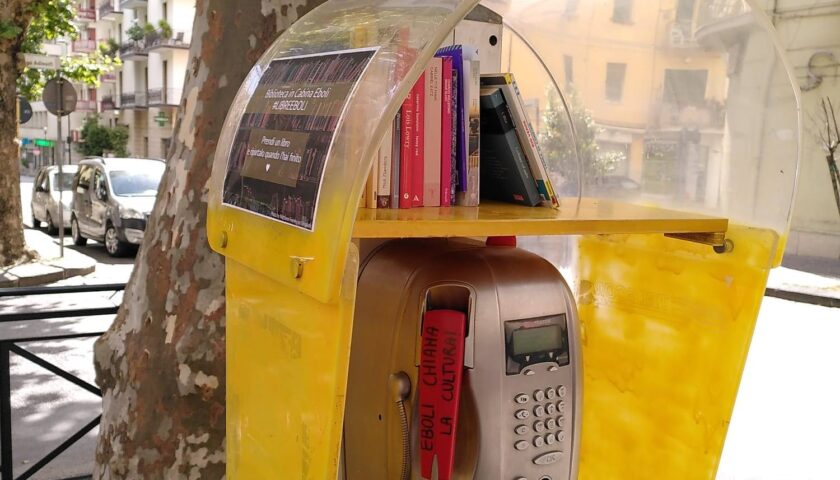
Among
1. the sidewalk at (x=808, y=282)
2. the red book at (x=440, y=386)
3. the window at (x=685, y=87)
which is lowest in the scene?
the sidewalk at (x=808, y=282)

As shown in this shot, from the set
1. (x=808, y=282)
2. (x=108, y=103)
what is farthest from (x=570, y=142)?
(x=108, y=103)

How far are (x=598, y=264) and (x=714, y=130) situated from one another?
486mm

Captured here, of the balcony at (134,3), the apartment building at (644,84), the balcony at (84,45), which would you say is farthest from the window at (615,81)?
the balcony at (84,45)

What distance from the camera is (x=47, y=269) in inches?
428

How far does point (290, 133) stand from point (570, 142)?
1.35 meters

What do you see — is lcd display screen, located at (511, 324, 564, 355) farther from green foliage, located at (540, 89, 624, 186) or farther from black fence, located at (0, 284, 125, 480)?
black fence, located at (0, 284, 125, 480)

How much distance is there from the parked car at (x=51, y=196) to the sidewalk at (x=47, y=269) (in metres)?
3.49

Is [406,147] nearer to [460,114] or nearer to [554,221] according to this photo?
[460,114]

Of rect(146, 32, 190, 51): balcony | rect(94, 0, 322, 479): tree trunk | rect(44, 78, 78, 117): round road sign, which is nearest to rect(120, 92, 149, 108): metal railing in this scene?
rect(146, 32, 190, 51): balcony

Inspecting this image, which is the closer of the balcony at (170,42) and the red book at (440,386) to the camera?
the red book at (440,386)

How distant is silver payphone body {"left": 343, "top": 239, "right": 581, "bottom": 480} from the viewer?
5.92ft

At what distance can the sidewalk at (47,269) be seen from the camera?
1023cm

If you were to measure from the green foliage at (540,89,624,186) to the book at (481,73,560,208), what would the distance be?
2.04 ft

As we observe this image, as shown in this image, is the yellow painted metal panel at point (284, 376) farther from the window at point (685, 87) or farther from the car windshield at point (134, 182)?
the car windshield at point (134, 182)
